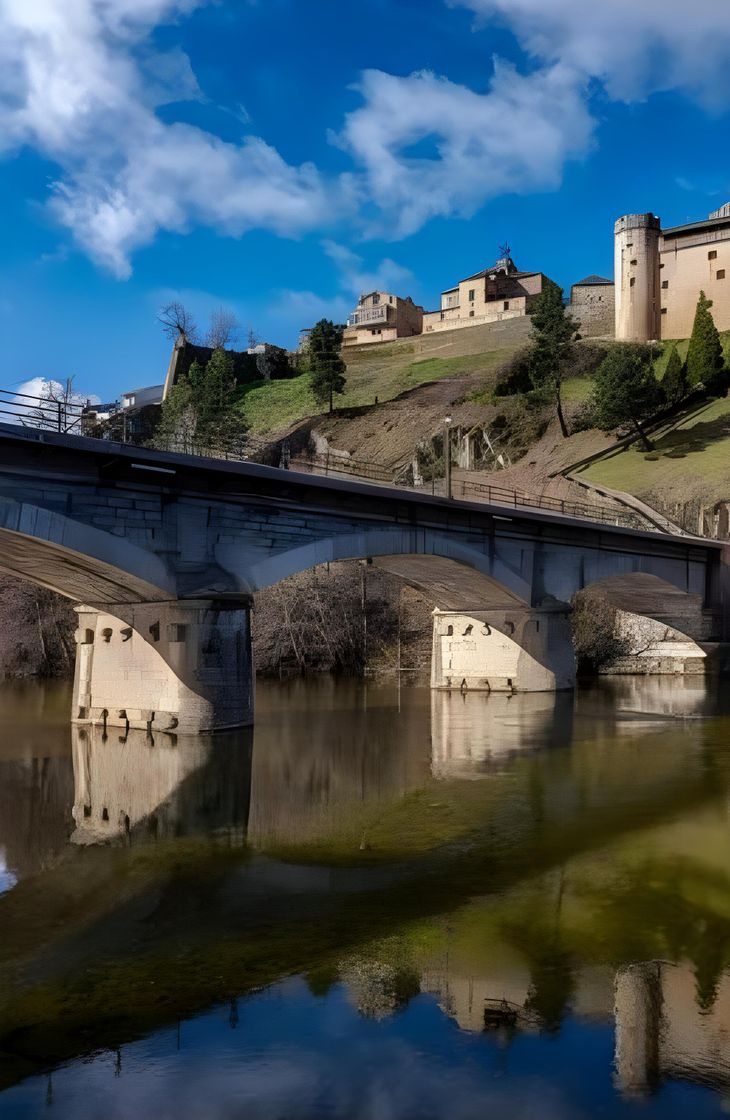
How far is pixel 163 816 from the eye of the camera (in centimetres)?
1844

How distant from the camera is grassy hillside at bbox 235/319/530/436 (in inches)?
3738

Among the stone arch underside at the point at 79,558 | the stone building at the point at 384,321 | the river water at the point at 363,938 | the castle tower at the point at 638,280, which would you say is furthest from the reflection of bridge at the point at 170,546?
the stone building at the point at 384,321

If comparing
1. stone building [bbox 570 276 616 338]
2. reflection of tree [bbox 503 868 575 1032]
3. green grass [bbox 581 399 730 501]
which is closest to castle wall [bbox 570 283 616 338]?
stone building [bbox 570 276 616 338]

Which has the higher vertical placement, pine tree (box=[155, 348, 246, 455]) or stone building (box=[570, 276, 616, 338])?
stone building (box=[570, 276, 616, 338])

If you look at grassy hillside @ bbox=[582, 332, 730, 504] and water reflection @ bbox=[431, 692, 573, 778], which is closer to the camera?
water reflection @ bbox=[431, 692, 573, 778]

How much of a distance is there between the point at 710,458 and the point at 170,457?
162ft

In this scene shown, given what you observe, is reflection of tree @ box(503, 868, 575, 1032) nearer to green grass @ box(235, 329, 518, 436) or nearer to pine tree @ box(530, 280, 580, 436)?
pine tree @ box(530, 280, 580, 436)

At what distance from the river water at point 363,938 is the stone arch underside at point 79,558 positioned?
15.0 feet

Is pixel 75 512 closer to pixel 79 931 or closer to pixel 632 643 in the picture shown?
pixel 79 931

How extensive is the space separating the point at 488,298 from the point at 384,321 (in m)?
13.6

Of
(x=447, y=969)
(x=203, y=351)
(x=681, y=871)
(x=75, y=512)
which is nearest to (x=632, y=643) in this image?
(x=75, y=512)

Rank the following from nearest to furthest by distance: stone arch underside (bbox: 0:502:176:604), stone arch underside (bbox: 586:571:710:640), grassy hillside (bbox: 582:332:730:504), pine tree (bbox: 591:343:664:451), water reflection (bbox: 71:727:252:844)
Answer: water reflection (bbox: 71:727:252:844) < stone arch underside (bbox: 0:502:176:604) < stone arch underside (bbox: 586:571:710:640) < grassy hillside (bbox: 582:332:730:504) < pine tree (bbox: 591:343:664:451)

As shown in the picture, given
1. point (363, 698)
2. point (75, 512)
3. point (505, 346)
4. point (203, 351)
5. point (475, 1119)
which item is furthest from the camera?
point (203, 351)

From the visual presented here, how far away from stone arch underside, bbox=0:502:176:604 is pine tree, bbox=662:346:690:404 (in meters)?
59.6
